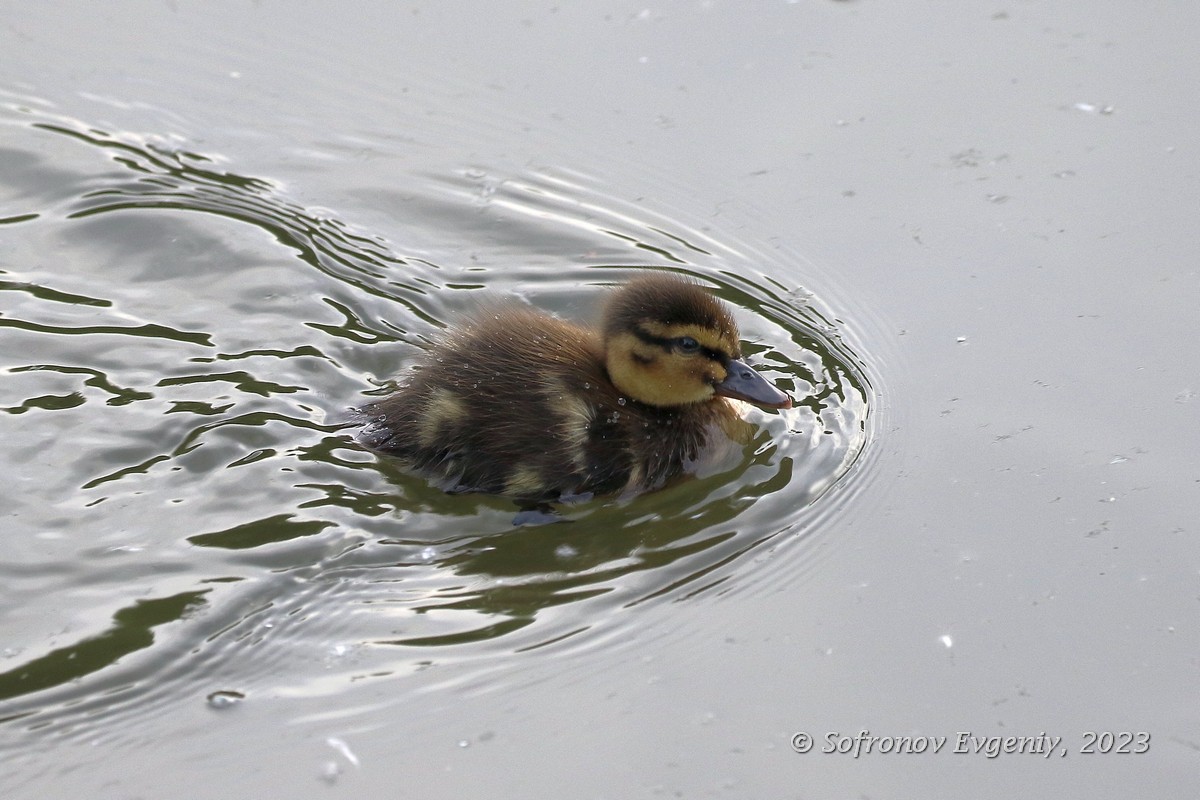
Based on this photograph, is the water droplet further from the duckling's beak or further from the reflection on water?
the duckling's beak

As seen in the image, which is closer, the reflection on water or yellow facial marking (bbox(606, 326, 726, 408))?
the reflection on water

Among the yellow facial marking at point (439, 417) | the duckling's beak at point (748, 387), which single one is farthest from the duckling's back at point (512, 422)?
the duckling's beak at point (748, 387)

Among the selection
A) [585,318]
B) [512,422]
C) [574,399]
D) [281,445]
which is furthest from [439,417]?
[585,318]

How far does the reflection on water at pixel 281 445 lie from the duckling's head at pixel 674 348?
229 mm

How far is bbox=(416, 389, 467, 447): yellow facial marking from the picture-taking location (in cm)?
412

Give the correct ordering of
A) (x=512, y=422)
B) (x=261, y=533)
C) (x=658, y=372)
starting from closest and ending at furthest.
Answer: (x=261, y=533), (x=512, y=422), (x=658, y=372)

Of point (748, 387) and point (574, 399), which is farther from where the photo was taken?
point (748, 387)

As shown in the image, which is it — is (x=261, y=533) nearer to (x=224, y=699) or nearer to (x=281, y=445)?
(x=281, y=445)

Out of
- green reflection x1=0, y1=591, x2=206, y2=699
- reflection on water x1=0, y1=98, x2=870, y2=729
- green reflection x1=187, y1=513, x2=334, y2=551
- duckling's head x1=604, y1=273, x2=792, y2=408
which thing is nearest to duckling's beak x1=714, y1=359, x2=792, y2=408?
duckling's head x1=604, y1=273, x2=792, y2=408

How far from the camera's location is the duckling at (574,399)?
4.09 metres

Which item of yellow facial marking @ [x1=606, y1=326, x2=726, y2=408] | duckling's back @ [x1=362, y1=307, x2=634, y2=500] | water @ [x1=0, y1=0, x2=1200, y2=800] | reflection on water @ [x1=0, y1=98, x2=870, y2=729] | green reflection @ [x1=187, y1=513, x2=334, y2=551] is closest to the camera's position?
water @ [x1=0, y1=0, x2=1200, y2=800]

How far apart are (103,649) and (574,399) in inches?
55.5

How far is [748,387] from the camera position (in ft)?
14.0

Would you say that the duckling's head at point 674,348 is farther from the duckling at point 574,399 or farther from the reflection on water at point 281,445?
the reflection on water at point 281,445
